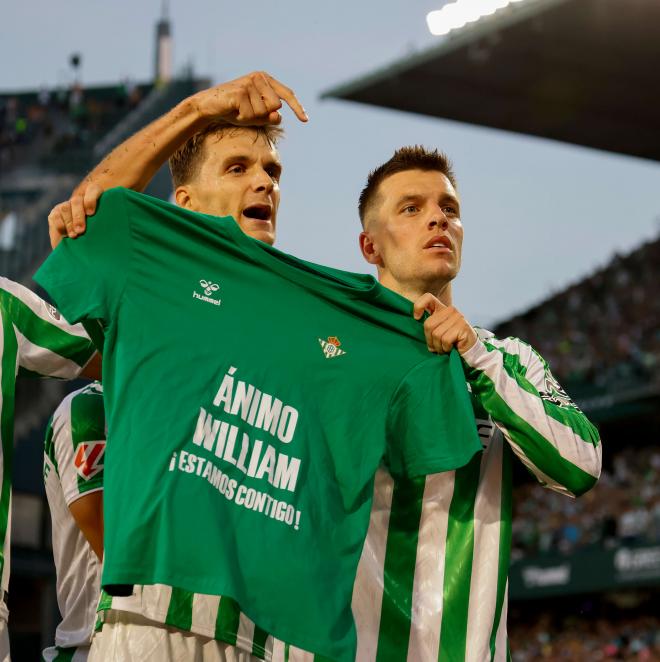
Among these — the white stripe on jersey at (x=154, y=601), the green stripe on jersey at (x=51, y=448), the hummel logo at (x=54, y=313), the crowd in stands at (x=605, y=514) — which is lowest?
the white stripe on jersey at (x=154, y=601)

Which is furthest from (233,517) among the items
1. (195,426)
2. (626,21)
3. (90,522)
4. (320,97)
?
(320,97)

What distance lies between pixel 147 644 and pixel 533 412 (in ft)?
3.76

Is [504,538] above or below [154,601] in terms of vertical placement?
above

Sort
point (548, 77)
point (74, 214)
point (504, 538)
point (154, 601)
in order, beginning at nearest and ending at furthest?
point (154, 601) < point (74, 214) < point (504, 538) < point (548, 77)

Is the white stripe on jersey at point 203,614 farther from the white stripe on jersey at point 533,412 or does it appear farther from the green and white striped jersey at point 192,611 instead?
the white stripe on jersey at point 533,412

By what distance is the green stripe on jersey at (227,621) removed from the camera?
9.73 ft

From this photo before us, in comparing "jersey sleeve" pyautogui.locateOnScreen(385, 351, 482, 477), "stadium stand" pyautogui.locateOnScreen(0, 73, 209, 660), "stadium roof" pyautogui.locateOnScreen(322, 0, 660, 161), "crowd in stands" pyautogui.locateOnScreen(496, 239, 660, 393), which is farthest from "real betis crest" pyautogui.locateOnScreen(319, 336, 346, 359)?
"crowd in stands" pyautogui.locateOnScreen(496, 239, 660, 393)

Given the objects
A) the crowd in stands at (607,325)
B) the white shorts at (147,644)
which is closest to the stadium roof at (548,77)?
the crowd in stands at (607,325)

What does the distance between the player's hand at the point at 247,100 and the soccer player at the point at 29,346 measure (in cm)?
70

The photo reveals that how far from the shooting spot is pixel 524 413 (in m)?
3.37

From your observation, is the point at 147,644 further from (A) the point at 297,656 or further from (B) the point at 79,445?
(B) the point at 79,445

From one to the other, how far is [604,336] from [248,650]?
2182 centimetres

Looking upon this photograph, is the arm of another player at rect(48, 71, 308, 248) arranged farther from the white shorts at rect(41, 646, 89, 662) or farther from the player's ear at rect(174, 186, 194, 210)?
the white shorts at rect(41, 646, 89, 662)

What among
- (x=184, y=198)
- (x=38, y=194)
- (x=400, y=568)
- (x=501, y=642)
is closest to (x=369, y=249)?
(x=184, y=198)
